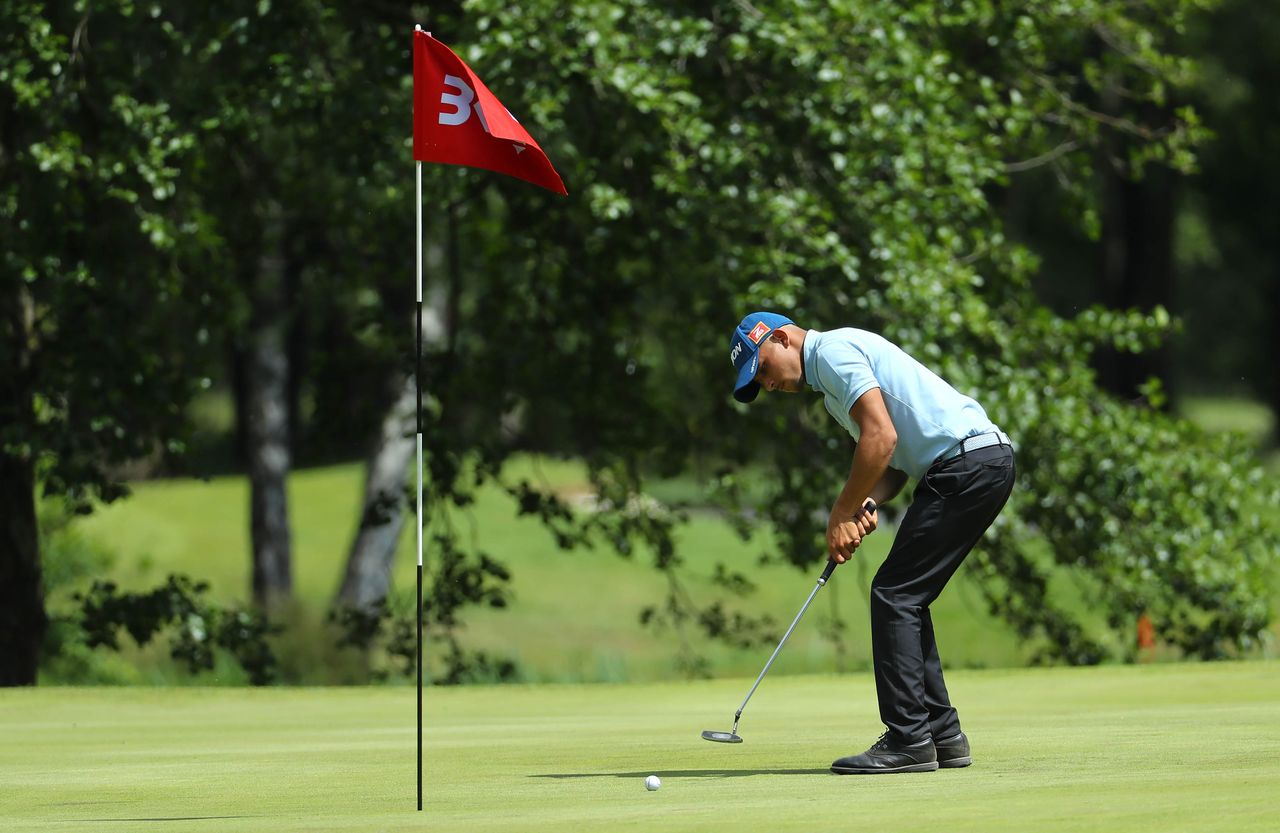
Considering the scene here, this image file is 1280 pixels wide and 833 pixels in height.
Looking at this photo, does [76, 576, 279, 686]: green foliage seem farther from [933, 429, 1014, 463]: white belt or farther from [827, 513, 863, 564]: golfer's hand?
[933, 429, 1014, 463]: white belt

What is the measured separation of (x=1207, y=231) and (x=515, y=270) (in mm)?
28225

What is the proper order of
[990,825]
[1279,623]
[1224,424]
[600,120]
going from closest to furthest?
[990,825], [600,120], [1279,623], [1224,424]

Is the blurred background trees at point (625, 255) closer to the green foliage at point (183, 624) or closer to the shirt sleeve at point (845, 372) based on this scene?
the green foliage at point (183, 624)

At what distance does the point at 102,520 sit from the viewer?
88.7ft

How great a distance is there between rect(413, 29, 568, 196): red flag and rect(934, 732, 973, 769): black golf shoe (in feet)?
9.29

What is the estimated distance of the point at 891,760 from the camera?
6805 millimetres

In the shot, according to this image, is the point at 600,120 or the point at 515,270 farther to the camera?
the point at 515,270

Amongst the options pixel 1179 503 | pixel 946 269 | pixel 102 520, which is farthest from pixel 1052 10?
pixel 102 520

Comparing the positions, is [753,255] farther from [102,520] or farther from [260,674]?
[102,520]

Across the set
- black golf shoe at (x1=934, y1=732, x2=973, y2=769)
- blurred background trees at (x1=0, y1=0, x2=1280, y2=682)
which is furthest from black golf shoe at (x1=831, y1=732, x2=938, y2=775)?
blurred background trees at (x1=0, y1=0, x2=1280, y2=682)

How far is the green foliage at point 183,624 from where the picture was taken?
1453 centimetres

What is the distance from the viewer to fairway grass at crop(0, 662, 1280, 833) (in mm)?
5703

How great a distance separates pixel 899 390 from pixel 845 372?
0.83ft

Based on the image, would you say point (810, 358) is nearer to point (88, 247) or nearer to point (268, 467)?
point (88, 247)
